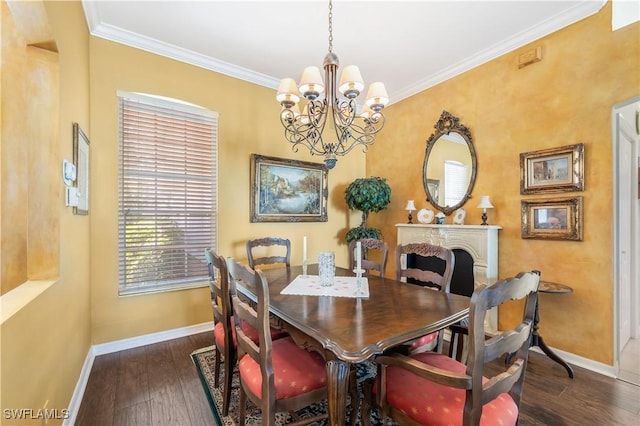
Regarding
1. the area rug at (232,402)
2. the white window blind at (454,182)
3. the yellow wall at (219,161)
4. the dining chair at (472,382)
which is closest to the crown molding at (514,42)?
the white window blind at (454,182)

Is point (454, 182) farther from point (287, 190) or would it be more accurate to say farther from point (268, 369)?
point (268, 369)

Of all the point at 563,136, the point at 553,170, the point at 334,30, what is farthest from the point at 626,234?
the point at 334,30

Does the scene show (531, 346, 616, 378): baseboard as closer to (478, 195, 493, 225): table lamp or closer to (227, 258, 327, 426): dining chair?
(478, 195, 493, 225): table lamp

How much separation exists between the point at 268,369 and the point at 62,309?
1405 mm

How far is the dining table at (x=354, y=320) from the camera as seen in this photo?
1184 millimetres

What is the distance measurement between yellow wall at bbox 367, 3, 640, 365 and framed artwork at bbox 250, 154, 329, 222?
198cm

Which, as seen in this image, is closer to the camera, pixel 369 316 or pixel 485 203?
pixel 369 316

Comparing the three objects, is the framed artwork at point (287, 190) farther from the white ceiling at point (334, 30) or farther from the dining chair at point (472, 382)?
the dining chair at point (472, 382)

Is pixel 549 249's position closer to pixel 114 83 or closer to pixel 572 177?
pixel 572 177

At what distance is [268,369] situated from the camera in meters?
1.25

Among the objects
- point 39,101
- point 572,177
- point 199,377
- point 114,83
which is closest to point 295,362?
point 199,377

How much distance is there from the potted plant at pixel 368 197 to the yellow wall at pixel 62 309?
2.99 m

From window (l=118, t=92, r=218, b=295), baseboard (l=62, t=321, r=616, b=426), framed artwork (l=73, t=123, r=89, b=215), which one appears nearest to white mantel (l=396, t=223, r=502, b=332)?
baseboard (l=62, t=321, r=616, b=426)

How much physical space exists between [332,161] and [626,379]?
2981mm
